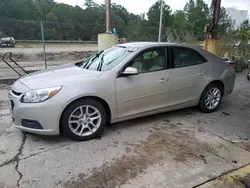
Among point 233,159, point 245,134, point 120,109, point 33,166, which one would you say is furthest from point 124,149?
point 245,134

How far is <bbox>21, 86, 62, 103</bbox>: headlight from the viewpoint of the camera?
293 centimetres

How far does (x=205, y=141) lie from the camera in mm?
3344

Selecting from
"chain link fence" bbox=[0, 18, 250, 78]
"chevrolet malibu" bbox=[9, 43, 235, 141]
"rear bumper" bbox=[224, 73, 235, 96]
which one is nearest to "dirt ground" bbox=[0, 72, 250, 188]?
"chevrolet malibu" bbox=[9, 43, 235, 141]

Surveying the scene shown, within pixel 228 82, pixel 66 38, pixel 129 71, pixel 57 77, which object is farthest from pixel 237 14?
pixel 57 77

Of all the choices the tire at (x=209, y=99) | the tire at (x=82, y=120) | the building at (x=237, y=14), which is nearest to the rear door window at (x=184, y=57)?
the tire at (x=209, y=99)

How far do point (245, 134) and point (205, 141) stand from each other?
0.85 metres

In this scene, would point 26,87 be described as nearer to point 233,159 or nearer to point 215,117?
point 233,159

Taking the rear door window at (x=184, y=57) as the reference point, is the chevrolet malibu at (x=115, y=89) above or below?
below

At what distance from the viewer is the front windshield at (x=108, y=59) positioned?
11.7 feet

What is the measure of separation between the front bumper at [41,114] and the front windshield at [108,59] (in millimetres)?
1054

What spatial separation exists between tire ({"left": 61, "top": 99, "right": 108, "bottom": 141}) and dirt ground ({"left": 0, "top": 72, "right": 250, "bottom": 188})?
12 cm

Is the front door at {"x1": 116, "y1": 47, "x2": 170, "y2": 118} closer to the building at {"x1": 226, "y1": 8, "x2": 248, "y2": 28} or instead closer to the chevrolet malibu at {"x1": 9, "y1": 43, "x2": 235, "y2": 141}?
the chevrolet malibu at {"x1": 9, "y1": 43, "x2": 235, "y2": 141}

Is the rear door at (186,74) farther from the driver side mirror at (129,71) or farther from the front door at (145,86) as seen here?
the driver side mirror at (129,71)

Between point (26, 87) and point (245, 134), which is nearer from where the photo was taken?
point (26, 87)
